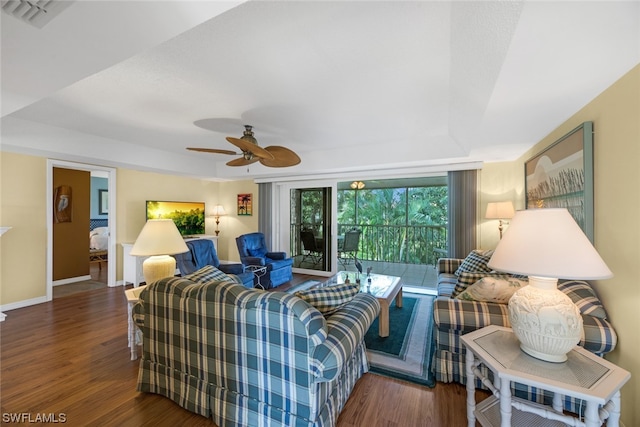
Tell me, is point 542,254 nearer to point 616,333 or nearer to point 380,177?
point 616,333

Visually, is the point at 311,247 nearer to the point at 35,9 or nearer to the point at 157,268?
the point at 157,268

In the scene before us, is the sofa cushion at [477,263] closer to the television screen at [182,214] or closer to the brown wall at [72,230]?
A: the television screen at [182,214]

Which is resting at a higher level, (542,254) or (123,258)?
(542,254)

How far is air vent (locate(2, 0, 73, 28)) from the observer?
3.47ft

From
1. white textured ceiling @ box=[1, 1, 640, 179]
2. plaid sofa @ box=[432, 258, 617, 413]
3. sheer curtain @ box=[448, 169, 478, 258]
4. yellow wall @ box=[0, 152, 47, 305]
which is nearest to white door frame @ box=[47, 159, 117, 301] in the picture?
yellow wall @ box=[0, 152, 47, 305]

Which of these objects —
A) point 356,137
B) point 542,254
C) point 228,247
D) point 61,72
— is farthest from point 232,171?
point 542,254

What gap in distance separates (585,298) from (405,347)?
4.66ft

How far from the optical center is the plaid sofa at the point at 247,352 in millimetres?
1314

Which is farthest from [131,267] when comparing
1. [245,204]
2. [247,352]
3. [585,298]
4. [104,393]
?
[585,298]

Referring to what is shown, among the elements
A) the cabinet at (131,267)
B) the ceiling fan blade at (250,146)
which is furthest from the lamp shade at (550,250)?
the cabinet at (131,267)

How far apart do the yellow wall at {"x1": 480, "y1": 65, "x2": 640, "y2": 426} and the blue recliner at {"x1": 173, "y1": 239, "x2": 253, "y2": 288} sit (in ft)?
11.6

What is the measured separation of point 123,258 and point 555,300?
5.76 m

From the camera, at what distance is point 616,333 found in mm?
1525

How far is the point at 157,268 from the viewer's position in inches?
86.5
